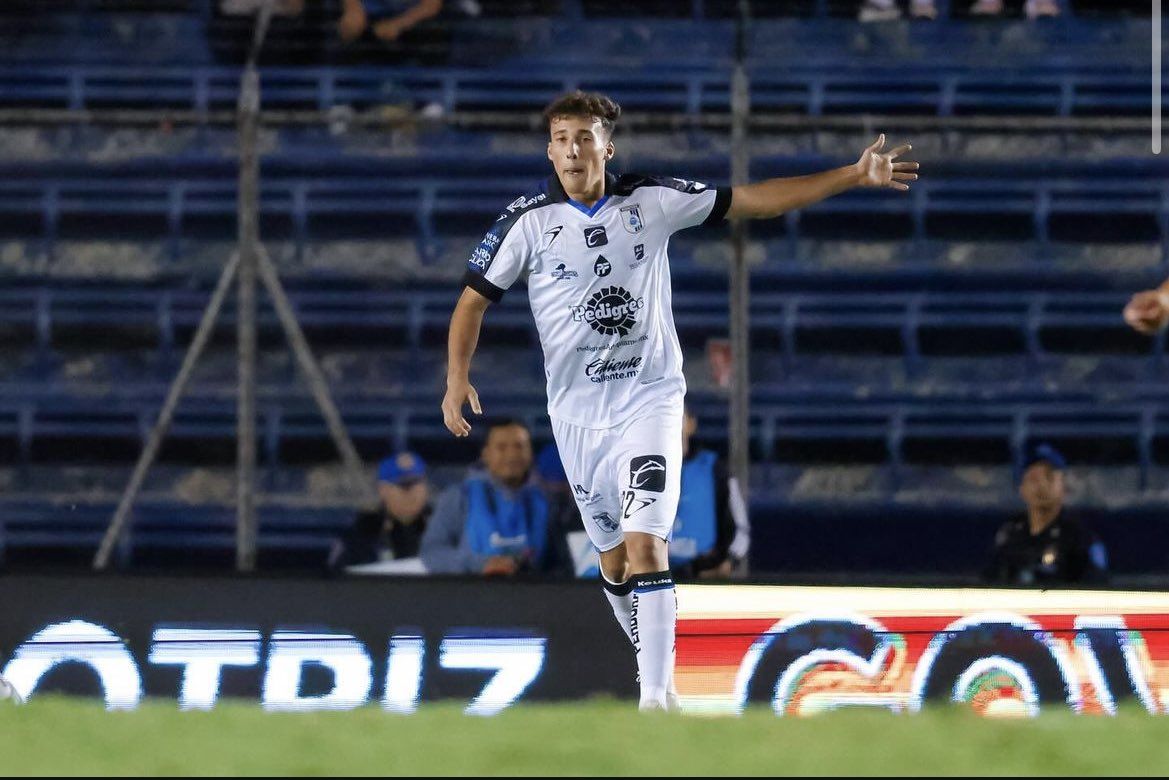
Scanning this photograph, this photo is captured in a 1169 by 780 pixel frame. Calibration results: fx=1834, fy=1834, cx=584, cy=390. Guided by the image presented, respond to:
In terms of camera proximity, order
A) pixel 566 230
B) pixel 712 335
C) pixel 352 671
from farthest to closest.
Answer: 1. pixel 712 335
2. pixel 352 671
3. pixel 566 230

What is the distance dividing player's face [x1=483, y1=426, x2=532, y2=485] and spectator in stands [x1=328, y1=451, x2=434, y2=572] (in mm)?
654

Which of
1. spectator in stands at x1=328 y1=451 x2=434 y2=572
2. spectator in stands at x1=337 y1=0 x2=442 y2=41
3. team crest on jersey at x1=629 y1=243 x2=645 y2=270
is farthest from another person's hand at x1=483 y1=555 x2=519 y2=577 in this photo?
spectator in stands at x1=337 y1=0 x2=442 y2=41

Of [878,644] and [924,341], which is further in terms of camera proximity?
[924,341]

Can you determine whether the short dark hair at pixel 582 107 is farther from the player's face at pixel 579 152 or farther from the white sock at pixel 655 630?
the white sock at pixel 655 630

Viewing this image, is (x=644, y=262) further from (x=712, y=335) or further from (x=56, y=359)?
(x=56, y=359)

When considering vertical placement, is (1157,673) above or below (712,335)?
below

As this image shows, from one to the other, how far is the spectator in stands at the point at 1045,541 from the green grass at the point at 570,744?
358 cm

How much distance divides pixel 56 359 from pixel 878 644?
644 cm

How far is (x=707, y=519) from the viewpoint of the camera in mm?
8656

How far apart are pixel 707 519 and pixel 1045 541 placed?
5.37ft

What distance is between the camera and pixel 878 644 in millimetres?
7547

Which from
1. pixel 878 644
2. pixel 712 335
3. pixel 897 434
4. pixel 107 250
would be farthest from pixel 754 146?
pixel 878 644

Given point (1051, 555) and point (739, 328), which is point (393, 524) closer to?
point (739, 328)

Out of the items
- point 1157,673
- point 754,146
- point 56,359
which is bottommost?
point 1157,673
